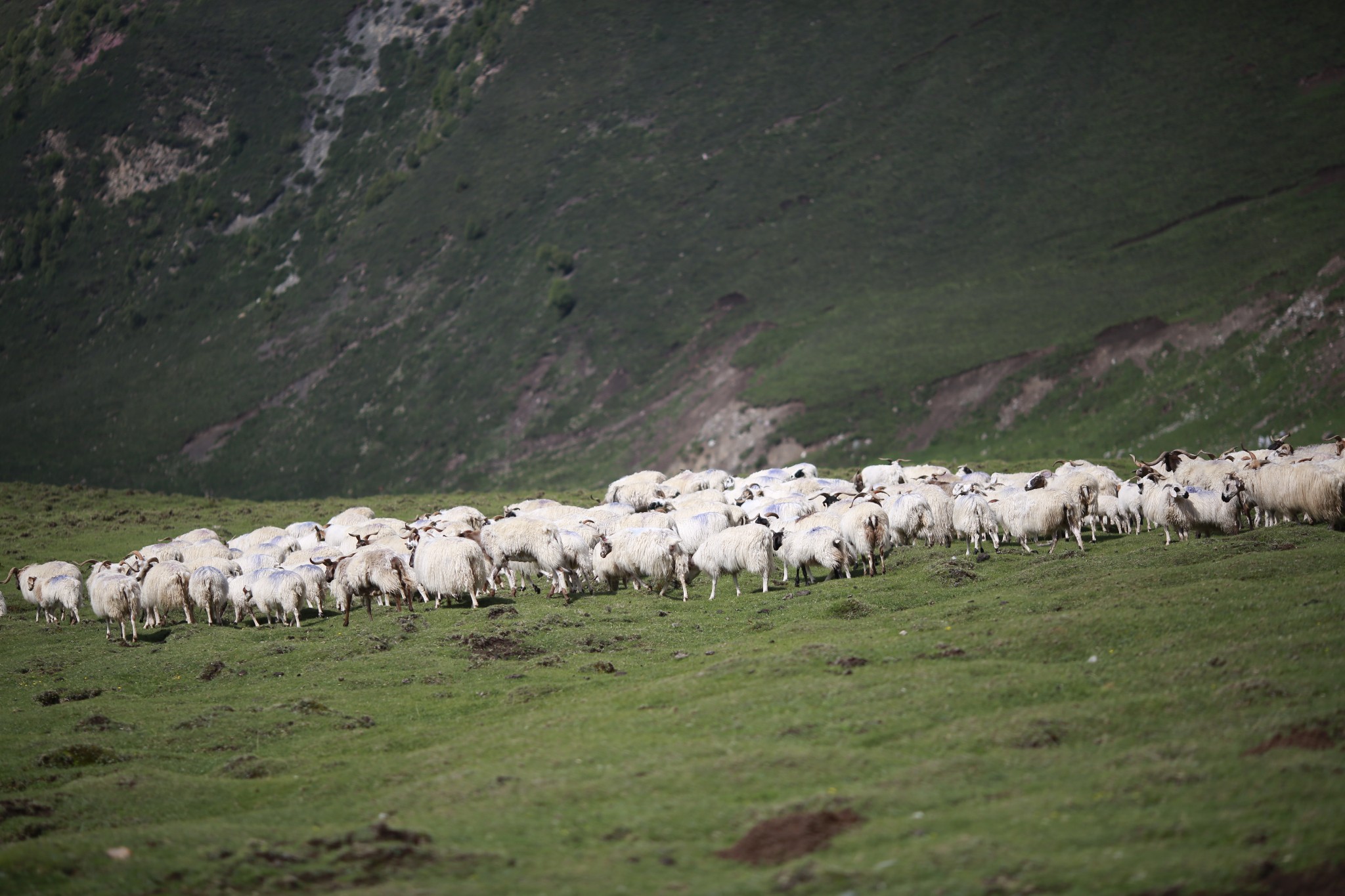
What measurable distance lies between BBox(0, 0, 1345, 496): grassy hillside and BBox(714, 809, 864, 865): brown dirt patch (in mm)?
58336

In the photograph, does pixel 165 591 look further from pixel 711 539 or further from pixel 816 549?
pixel 816 549

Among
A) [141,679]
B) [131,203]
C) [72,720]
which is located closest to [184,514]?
[141,679]

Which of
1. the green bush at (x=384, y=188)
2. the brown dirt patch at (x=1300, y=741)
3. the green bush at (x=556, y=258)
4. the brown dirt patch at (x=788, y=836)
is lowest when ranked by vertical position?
the brown dirt patch at (x=788, y=836)

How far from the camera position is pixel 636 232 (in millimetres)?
127750

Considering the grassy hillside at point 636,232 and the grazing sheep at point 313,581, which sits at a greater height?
the grassy hillside at point 636,232

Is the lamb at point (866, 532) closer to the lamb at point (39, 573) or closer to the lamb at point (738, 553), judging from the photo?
the lamb at point (738, 553)

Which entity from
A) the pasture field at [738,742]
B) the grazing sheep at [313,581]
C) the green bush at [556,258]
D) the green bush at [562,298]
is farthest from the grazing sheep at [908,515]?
the green bush at [556,258]

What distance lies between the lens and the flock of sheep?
97.3 feet

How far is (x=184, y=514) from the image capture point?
60219mm

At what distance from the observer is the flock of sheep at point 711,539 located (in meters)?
29.7

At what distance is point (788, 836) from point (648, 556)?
60.0 ft

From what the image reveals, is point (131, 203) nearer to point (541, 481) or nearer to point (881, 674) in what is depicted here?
point (541, 481)

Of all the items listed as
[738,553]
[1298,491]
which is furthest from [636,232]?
[1298,491]

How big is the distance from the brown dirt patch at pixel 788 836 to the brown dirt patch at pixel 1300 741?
5.21m
